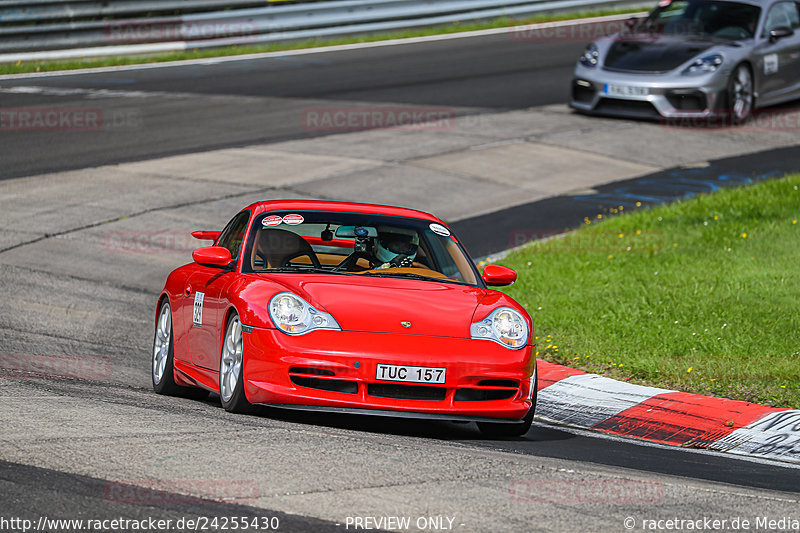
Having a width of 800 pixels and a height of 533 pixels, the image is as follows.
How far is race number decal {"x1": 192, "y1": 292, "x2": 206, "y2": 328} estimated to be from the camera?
8.09m

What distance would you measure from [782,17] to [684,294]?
454 inches

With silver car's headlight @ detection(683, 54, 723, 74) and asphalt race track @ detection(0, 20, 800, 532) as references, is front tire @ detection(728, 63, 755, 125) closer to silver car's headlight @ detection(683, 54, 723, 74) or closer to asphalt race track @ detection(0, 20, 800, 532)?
silver car's headlight @ detection(683, 54, 723, 74)

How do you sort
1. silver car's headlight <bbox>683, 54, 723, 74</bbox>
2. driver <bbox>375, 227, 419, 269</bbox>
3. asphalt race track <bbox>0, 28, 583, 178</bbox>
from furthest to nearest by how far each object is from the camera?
silver car's headlight <bbox>683, 54, 723, 74</bbox> → asphalt race track <bbox>0, 28, 583, 178</bbox> → driver <bbox>375, 227, 419, 269</bbox>

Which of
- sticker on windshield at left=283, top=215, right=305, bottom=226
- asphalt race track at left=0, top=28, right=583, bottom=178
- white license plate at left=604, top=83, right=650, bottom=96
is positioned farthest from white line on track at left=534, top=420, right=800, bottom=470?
white license plate at left=604, top=83, right=650, bottom=96

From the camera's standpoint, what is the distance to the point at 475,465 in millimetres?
5926

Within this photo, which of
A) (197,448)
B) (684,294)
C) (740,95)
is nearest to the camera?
(197,448)

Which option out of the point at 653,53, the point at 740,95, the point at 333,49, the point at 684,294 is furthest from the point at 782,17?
the point at 684,294

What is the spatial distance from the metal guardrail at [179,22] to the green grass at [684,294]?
45.2 feet

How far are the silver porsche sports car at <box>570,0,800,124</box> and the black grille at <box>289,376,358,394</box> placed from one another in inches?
534

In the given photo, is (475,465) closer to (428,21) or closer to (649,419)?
(649,419)

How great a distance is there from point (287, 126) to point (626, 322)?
34.3ft

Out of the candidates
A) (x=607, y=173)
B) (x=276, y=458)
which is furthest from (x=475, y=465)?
(x=607, y=173)

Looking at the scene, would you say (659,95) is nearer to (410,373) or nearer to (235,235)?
(235,235)

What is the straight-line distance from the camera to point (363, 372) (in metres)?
6.90
